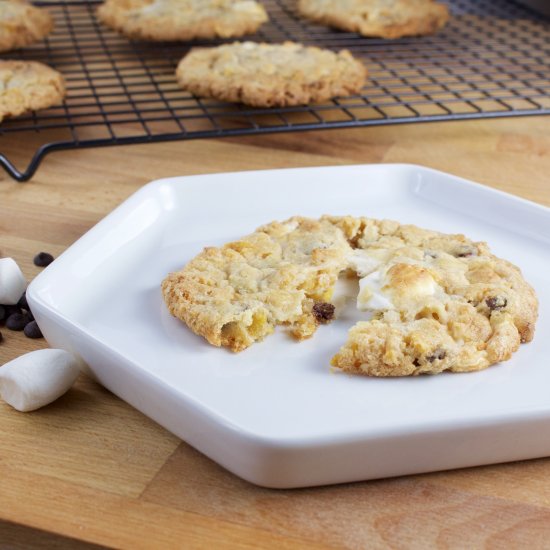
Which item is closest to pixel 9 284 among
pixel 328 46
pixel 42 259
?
pixel 42 259

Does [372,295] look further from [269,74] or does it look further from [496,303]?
[269,74]

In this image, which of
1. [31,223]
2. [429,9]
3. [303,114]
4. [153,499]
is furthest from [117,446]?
[429,9]

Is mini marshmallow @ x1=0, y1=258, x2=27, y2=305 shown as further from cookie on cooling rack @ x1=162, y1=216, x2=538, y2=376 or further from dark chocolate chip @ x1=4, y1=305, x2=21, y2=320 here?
cookie on cooling rack @ x1=162, y1=216, x2=538, y2=376

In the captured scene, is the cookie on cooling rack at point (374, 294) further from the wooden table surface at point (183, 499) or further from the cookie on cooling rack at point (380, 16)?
the cookie on cooling rack at point (380, 16)

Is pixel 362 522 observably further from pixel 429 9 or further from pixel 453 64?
pixel 429 9

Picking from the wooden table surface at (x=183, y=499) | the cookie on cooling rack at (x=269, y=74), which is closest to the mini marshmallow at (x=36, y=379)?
the wooden table surface at (x=183, y=499)

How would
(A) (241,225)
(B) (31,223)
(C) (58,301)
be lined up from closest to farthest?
(C) (58,301), (A) (241,225), (B) (31,223)
